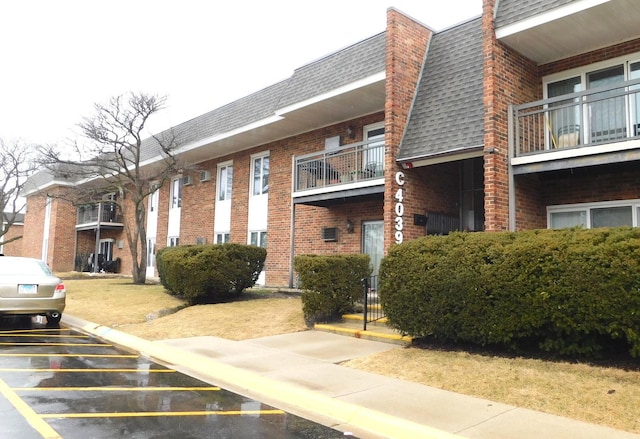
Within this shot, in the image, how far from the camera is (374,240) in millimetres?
14516

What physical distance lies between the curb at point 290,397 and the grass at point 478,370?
135cm

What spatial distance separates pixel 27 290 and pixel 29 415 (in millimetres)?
5954

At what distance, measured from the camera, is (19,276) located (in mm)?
10031

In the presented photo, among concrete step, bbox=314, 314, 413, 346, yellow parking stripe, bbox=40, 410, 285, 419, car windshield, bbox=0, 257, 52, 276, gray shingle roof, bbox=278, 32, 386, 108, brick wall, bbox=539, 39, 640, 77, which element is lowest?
yellow parking stripe, bbox=40, 410, 285, 419

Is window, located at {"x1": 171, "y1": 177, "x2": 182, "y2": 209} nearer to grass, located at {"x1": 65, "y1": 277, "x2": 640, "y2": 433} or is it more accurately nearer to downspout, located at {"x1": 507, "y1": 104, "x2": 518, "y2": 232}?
grass, located at {"x1": 65, "y1": 277, "x2": 640, "y2": 433}

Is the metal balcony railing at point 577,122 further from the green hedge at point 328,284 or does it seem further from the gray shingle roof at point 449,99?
the green hedge at point 328,284

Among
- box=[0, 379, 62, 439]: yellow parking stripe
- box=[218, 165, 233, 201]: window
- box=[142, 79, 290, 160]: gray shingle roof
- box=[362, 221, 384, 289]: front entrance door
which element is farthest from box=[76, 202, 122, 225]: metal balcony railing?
box=[0, 379, 62, 439]: yellow parking stripe

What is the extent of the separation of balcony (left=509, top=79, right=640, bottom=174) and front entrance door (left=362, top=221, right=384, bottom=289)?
5041 mm

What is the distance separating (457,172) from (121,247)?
2329cm

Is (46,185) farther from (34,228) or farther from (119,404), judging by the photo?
(119,404)

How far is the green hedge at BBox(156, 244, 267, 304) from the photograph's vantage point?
13281 mm

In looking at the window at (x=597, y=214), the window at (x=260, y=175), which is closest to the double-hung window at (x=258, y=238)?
the window at (x=260, y=175)

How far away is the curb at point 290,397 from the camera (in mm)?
4680

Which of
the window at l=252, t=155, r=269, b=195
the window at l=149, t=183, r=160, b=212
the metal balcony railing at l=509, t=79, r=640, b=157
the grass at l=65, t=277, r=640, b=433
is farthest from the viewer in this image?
the window at l=149, t=183, r=160, b=212
